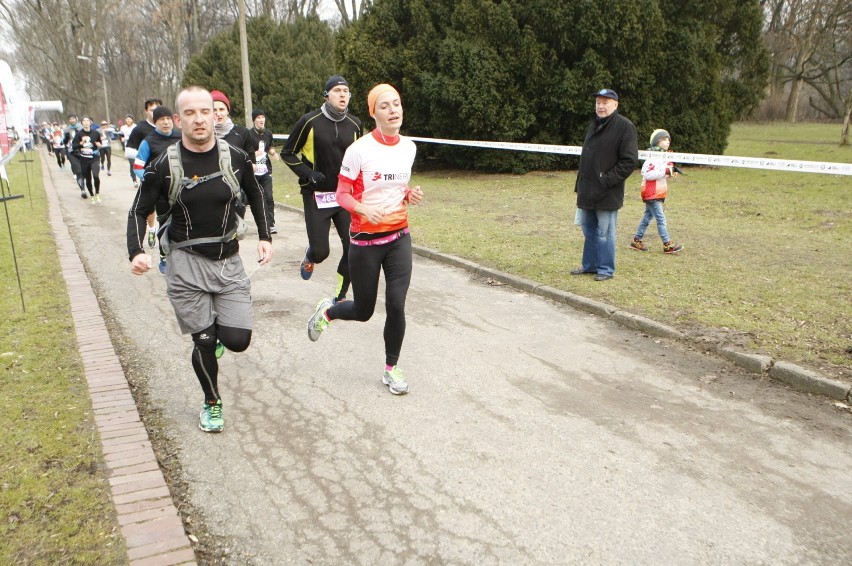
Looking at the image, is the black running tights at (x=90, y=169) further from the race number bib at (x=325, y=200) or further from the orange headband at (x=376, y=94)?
the orange headband at (x=376, y=94)

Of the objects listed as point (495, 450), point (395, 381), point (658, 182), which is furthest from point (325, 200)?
point (658, 182)

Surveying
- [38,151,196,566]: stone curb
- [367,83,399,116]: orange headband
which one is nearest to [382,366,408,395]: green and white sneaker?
[38,151,196,566]: stone curb

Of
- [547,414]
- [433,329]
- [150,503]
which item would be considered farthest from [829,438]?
[150,503]

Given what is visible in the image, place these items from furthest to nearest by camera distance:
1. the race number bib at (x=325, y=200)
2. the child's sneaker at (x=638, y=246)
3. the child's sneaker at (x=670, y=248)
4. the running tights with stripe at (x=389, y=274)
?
the child's sneaker at (x=638, y=246) → the child's sneaker at (x=670, y=248) → the race number bib at (x=325, y=200) → the running tights with stripe at (x=389, y=274)

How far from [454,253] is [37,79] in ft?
268

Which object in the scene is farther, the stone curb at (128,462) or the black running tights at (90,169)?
the black running tights at (90,169)

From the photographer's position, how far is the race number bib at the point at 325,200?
602 cm

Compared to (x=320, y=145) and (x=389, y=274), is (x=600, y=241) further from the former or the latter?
(x=389, y=274)

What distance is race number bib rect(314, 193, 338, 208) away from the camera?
602cm

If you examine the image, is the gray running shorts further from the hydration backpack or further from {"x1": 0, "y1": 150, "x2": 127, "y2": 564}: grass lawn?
{"x1": 0, "y1": 150, "x2": 127, "y2": 564}: grass lawn

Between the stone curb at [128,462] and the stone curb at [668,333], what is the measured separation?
4222mm

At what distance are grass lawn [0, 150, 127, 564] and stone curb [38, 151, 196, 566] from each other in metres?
0.06

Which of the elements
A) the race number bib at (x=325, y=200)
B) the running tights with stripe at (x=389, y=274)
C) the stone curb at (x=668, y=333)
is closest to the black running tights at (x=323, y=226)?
the race number bib at (x=325, y=200)

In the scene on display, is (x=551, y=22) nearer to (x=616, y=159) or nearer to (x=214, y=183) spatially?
(x=616, y=159)
